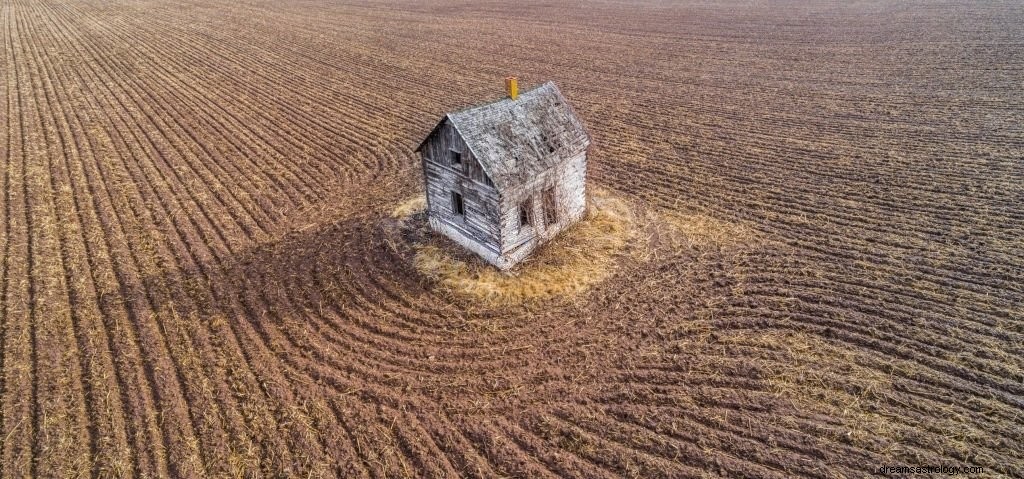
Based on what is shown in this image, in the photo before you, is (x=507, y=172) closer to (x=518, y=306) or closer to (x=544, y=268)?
(x=544, y=268)

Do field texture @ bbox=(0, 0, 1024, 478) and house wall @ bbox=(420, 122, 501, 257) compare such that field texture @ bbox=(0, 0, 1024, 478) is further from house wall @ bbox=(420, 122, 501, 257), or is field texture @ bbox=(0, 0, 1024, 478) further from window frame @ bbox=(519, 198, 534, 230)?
window frame @ bbox=(519, 198, 534, 230)

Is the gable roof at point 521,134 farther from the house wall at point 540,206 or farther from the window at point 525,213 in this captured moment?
the window at point 525,213

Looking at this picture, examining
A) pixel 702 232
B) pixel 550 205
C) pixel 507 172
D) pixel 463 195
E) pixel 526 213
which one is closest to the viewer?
pixel 507 172

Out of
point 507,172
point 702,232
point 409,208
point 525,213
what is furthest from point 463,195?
point 702,232

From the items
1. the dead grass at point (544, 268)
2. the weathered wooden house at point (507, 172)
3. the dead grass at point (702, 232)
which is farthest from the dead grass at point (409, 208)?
the dead grass at point (702, 232)

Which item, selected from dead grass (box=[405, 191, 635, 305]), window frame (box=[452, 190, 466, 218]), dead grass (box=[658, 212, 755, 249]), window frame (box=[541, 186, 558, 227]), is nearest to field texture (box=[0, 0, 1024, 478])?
dead grass (box=[658, 212, 755, 249])

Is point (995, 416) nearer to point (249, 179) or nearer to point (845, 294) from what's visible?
point (845, 294)

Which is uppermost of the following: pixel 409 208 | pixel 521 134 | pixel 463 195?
pixel 521 134
